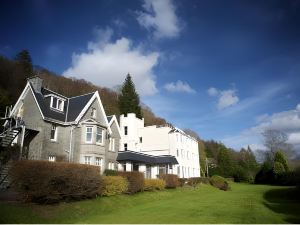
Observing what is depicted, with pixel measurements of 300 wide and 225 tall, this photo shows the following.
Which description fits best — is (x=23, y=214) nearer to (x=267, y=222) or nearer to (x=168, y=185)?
(x=267, y=222)

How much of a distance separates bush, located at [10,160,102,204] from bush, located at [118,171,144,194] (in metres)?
5.94

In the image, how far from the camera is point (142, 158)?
140 ft

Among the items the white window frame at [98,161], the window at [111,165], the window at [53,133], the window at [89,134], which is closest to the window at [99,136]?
the window at [89,134]

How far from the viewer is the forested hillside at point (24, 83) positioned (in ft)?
168

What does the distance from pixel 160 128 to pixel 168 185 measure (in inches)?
825

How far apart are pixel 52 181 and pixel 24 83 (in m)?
44.5

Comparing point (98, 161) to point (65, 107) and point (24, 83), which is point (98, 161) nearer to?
point (65, 107)

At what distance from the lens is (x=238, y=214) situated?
52.0 feet

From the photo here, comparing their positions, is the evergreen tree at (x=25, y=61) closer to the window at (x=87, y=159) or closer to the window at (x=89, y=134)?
the window at (x=89, y=134)

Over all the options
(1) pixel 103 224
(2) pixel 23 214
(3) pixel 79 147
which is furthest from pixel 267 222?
(3) pixel 79 147

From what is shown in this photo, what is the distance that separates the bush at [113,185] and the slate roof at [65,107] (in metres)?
10.8

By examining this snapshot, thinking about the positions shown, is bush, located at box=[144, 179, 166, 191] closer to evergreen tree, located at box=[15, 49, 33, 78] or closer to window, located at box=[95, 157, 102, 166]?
window, located at box=[95, 157, 102, 166]

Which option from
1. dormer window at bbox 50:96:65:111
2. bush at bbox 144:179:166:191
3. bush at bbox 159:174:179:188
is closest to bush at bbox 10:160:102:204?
bush at bbox 144:179:166:191

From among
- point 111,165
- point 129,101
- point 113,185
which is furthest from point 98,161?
point 129,101
